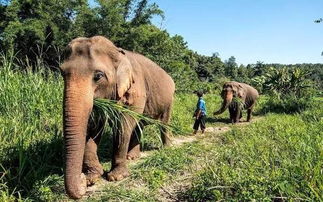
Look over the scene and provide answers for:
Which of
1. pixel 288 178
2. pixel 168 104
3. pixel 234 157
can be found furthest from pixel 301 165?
pixel 168 104

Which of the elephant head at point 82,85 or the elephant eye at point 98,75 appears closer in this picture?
the elephant head at point 82,85

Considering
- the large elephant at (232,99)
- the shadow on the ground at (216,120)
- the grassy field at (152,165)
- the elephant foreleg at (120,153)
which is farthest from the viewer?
the large elephant at (232,99)

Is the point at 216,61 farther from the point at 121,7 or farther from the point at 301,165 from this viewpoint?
the point at 301,165

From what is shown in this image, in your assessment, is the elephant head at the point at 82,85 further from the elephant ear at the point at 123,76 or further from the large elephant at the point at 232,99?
the large elephant at the point at 232,99

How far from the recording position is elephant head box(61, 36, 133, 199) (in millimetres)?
4145

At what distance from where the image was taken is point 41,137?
6230 millimetres

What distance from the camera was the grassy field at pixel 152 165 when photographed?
13.1 ft

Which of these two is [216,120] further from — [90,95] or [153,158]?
[90,95]

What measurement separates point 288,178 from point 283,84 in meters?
20.7

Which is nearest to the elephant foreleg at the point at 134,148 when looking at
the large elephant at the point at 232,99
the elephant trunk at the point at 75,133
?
the elephant trunk at the point at 75,133

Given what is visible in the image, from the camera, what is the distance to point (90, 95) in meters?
4.59

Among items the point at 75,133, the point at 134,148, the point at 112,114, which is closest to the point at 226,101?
the point at 134,148

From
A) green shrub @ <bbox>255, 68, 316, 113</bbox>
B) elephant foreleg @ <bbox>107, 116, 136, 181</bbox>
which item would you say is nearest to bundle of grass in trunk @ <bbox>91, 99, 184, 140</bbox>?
elephant foreleg @ <bbox>107, 116, 136, 181</bbox>

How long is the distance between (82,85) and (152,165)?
217cm
